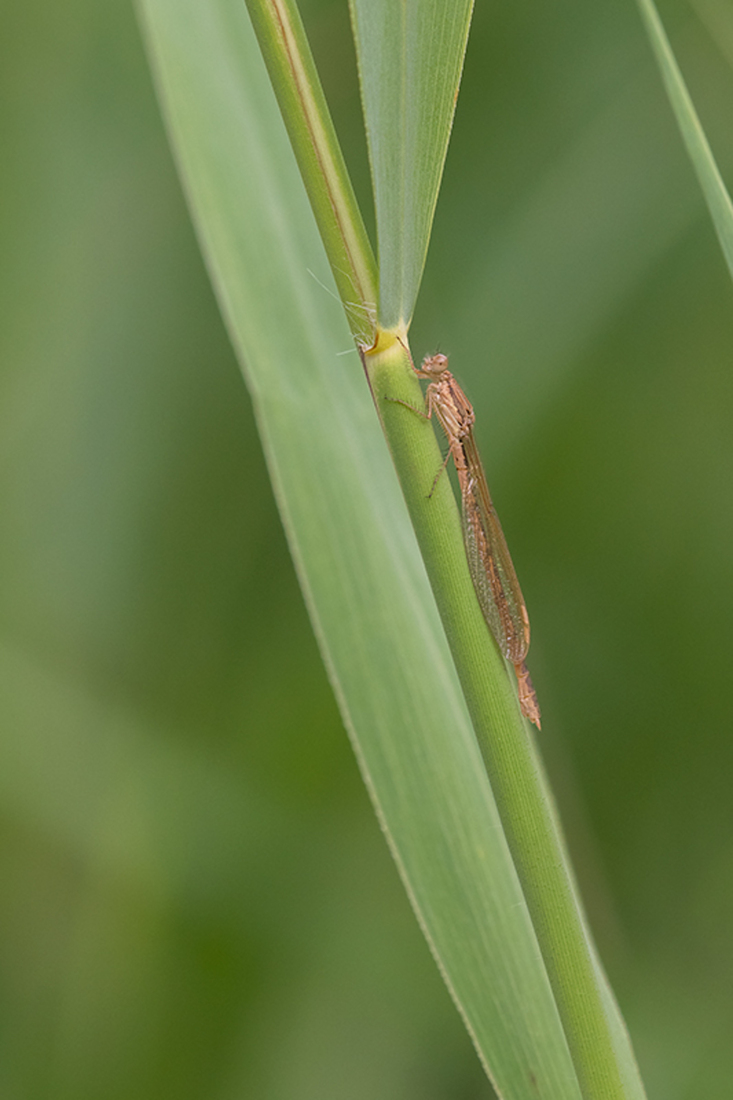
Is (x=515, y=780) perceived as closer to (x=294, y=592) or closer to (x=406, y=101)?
(x=406, y=101)

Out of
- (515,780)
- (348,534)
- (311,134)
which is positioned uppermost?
(311,134)

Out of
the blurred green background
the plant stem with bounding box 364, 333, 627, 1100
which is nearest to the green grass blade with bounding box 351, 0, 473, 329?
the plant stem with bounding box 364, 333, 627, 1100

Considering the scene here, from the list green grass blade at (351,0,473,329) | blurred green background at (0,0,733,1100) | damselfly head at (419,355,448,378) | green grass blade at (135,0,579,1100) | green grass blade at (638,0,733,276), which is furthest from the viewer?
blurred green background at (0,0,733,1100)

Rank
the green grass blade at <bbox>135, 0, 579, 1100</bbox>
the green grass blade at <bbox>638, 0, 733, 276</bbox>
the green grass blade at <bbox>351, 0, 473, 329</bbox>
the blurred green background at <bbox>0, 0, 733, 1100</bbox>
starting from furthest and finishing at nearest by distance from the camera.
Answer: the blurred green background at <bbox>0, 0, 733, 1100</bbox>
the green grass blade at <bbox>638, 0, 733, 276</bbox>
the green grass blade at <bbox>351, 0, 473, 329</bbox>
the green grass blade at <bbox>135, 0, 579, 1100</bbox>

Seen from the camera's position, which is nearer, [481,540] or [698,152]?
[698,152]

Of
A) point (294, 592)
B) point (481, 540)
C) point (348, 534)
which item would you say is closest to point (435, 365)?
point (481, 540)

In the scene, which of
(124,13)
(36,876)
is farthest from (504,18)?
(36,876)

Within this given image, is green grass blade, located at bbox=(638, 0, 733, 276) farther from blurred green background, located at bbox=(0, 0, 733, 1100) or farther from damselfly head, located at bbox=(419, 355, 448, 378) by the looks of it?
blurred green background, located at bbox=(0, 0, 733, 1100)
